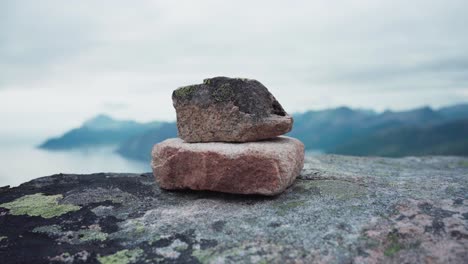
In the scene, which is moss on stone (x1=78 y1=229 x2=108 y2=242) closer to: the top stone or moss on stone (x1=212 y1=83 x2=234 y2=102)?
the top stone

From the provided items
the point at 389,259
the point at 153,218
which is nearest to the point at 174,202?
the point at 153,218

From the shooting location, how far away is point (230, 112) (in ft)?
36.4

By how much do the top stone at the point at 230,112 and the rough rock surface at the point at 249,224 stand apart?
188 centimetres

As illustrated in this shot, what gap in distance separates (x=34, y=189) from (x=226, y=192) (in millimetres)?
6980

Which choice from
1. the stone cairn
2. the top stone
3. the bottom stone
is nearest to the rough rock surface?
the bottom stone

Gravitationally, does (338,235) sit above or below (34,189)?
below

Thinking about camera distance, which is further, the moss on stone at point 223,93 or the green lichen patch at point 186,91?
the green lichen patch at point 186,91

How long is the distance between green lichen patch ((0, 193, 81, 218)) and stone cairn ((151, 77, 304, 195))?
117 inches

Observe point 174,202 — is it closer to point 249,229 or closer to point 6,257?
point 249,229

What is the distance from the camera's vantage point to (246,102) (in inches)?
436

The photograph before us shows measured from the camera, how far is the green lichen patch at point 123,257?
23.3 ft

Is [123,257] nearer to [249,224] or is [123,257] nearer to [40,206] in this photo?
[249,224]

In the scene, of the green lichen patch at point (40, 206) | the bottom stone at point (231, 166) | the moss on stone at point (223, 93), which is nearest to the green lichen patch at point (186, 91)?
the moss on stone at point (223, 93)

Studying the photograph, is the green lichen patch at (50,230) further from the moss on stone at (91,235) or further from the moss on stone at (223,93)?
the moss on stone at (223,93)
